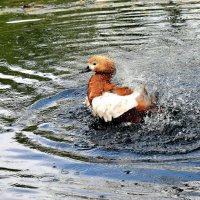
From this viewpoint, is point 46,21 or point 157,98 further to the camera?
point 46,21

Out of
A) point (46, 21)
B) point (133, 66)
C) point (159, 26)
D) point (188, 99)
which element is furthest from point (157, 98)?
point (46, 21)

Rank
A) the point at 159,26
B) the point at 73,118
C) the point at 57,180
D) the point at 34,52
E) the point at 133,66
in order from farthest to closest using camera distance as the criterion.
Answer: the point at 159,26 → the point at 34,52 → the point at 133,66 → the point at 73,118 → the point at 57,180

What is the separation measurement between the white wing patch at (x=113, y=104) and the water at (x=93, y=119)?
0.96 ft

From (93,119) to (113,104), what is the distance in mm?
946

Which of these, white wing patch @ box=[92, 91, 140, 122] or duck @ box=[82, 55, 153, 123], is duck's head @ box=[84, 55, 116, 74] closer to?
duck @ box=[82, 55, 153, 123]

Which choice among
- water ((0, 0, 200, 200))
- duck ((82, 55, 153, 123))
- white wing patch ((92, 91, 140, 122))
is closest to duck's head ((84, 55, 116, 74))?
duck ((82, 55, 153, 123))

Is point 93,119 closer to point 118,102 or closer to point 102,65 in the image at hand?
point 102,65

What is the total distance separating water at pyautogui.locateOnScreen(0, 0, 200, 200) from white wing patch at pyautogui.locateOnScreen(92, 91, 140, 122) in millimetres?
292

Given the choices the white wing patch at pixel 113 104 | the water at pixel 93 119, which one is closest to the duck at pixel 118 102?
the white wing patch at pixel 113 104

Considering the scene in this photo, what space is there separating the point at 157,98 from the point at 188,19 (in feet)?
29.8

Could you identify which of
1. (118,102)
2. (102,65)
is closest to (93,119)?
(102,65)

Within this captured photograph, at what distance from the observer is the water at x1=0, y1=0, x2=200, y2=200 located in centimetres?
641

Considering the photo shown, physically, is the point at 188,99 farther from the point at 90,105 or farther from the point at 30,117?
the point at 30,117

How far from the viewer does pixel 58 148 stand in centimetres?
767
